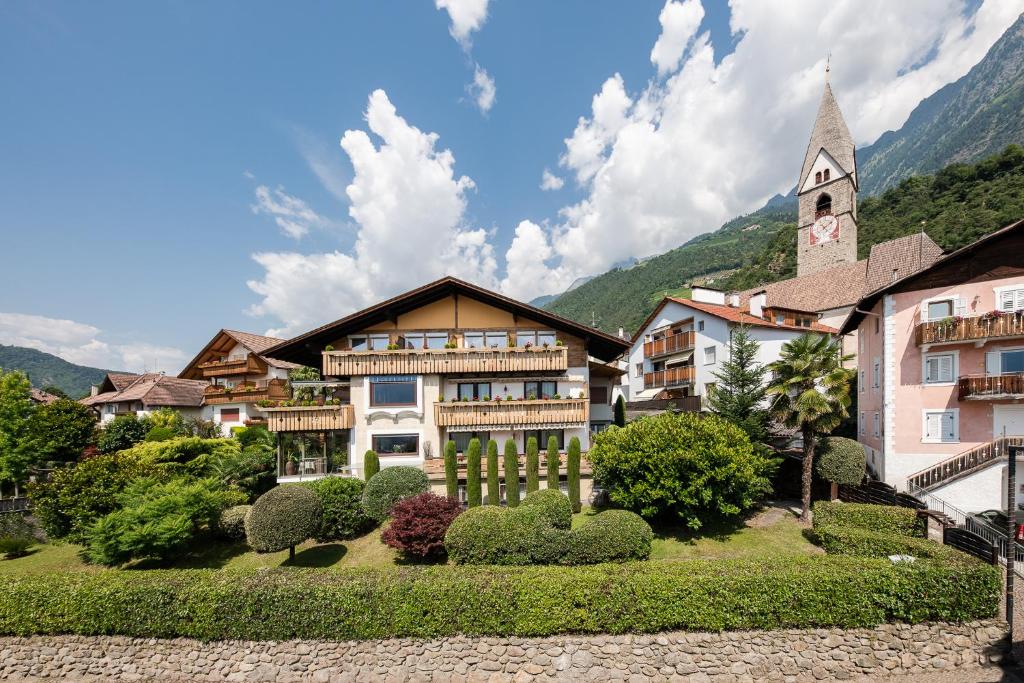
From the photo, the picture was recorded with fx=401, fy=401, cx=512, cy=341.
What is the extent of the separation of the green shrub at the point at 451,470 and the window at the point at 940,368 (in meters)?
23.4

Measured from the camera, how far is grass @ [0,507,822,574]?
1522 centimetres

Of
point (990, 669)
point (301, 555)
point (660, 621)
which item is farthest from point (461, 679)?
point (990, 669)

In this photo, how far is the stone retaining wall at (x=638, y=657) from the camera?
10648 millimetres

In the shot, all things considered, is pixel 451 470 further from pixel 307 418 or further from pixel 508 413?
pixel 307 418

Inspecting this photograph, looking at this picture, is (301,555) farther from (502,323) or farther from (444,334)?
(502,323)

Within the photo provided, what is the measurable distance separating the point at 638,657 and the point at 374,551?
10562mm

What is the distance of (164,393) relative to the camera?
36.0 meters

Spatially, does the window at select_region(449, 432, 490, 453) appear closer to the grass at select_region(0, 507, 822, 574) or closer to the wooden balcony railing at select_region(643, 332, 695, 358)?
the grass at select_region(0, 507, 822, 574)

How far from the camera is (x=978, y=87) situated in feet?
534

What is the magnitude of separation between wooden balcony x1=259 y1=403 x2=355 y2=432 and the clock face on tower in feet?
195

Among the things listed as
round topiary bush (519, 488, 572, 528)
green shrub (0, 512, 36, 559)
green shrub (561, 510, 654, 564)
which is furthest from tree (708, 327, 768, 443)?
green shrub (0, 512, 36, 559)

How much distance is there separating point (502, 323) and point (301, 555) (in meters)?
14.2

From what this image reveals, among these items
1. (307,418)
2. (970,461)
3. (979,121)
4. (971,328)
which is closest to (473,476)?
(307,418)

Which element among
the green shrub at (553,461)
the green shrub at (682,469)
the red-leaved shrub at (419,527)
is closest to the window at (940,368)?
the green shrub at (682,469)
